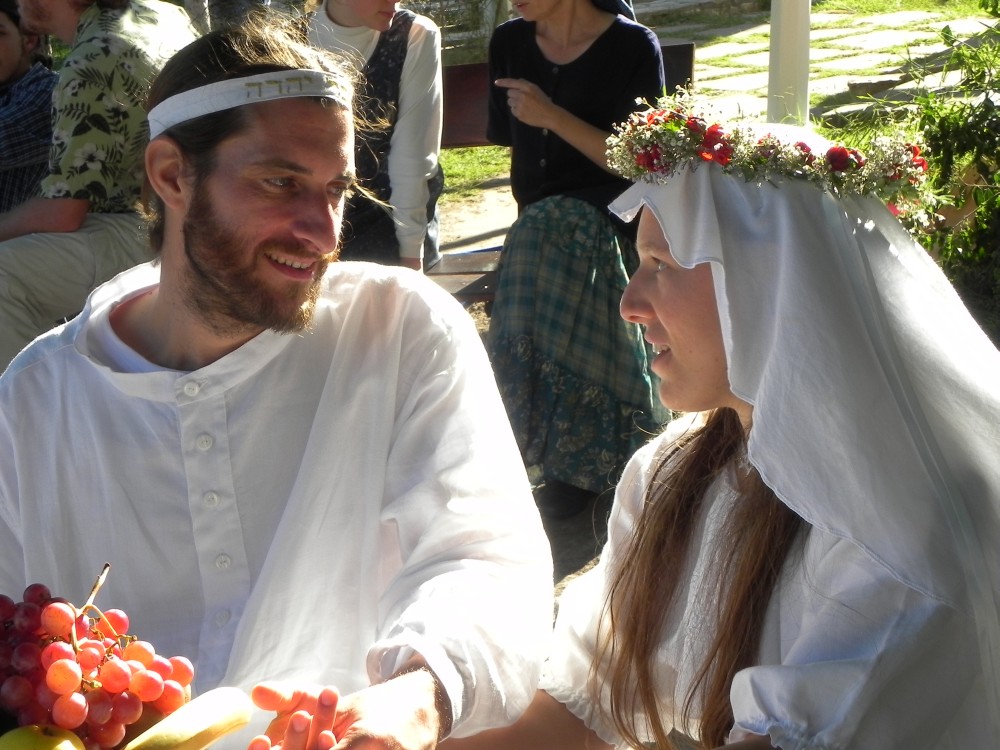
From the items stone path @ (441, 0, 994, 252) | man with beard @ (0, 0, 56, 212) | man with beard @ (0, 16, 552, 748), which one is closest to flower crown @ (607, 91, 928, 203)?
man with beard @ (0, 16, 552, 748)

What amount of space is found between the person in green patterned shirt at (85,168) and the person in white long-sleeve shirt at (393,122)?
644 millimetres

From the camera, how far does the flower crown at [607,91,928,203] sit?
5.61ft

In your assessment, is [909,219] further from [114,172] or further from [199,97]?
[114,172]

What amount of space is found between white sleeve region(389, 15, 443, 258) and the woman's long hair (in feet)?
7.91

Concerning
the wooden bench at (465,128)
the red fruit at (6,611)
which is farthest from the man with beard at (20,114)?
the red fruit at (6,611)

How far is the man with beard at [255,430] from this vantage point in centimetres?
207

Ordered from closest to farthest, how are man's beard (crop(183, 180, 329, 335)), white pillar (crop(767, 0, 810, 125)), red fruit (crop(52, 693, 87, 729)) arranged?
1. red fruit (crop(52, 693, 87, 729))
2. man's beard (crop(183, 180, 329, 335))
3. white pillar (crop(767, 0, 810, 125))

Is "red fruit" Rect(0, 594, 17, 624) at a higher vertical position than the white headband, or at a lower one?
lower

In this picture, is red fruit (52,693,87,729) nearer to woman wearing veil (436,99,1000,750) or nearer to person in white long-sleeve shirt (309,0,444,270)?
woman wearing veil (436,99,1000,750)

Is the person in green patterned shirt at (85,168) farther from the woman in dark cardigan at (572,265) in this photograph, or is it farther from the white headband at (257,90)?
the white headband at (257,90)

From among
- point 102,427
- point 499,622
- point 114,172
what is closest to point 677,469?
point 499,622

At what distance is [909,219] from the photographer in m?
1.86

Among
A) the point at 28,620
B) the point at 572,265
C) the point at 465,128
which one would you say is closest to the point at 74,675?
the point at 28,620

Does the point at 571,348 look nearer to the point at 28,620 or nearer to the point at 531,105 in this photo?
the point at 531,105
